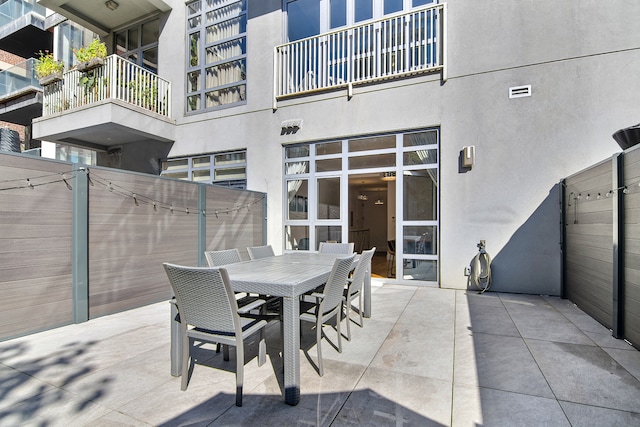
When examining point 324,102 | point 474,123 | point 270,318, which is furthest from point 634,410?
point 324,102

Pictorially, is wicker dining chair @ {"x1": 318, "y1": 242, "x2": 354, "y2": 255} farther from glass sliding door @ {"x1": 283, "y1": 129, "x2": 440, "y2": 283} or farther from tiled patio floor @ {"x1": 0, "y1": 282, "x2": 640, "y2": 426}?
glass sliding door @ {"x1": 283, "y1": 129, "x2": 440, "y2": 283}

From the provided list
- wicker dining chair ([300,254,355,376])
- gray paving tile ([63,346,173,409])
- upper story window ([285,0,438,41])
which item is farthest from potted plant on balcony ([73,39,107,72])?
wicker dining chair ([300,254,355,376])

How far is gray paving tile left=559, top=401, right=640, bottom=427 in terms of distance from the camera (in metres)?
1.79

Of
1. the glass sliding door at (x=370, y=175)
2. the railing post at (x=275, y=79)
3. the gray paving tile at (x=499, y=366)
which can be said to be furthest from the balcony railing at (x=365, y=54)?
the gray paving tile at (x=499, y=366)

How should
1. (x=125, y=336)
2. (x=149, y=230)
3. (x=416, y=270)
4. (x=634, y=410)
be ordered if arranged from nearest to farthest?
(x=634, y=410) → (x=125, y=336) → (x=149, y=230) → (x=416, y=270)

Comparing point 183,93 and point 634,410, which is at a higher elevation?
point 183,93

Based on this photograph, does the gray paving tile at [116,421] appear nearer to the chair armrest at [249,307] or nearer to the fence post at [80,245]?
the chair armrest at [249,307]

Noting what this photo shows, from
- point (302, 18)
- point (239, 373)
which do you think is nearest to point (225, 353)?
point (239, 373)

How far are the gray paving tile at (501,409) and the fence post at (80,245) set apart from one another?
153 inches

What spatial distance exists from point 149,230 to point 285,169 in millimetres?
3063

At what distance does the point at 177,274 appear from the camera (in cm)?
201

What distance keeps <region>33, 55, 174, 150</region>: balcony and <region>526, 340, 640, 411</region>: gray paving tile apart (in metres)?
7.76

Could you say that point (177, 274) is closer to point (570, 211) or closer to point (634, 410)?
point (634, 410)

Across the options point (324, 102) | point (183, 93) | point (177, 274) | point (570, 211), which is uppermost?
point (183, 93)
